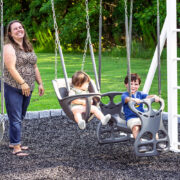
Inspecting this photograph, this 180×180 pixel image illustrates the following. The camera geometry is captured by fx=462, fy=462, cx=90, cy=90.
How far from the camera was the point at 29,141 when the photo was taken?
582 cm

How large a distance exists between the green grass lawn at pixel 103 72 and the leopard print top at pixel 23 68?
337 centimetres

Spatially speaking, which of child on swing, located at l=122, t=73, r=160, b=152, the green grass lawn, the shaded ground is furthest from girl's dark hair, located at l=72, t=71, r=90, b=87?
the green grass lawn

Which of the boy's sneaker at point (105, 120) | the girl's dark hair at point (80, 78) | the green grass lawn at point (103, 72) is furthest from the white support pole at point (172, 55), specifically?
the green grass lawn at point (103, 72)

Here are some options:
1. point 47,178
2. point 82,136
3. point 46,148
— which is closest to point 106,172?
point 47,178

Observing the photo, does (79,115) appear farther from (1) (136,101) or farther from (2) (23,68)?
(2) (23,68)

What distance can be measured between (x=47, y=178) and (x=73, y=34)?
44.8 feet

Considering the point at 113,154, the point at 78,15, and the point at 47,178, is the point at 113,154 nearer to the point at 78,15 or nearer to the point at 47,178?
the point at 47,178

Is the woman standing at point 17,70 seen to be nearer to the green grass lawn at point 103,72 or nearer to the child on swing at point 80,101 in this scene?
the child on swing at point 80,101

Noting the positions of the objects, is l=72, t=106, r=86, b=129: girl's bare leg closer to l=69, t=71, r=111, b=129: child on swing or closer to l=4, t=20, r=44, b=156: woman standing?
l=69, t=71, r=111, b=129: child on swing

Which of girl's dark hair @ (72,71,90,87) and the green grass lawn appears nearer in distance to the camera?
girl's dark hair @ (72,71,90,87)

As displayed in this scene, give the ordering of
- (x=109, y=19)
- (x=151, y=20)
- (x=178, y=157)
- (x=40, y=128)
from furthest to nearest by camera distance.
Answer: (x=109, y=19), (x=151, y=20), (x=40, y=128), (x=178, y=157)

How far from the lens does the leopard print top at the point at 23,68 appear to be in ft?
15.8

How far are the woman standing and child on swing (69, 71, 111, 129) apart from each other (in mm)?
463

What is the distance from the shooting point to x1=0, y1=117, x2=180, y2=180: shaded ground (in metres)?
4.25
